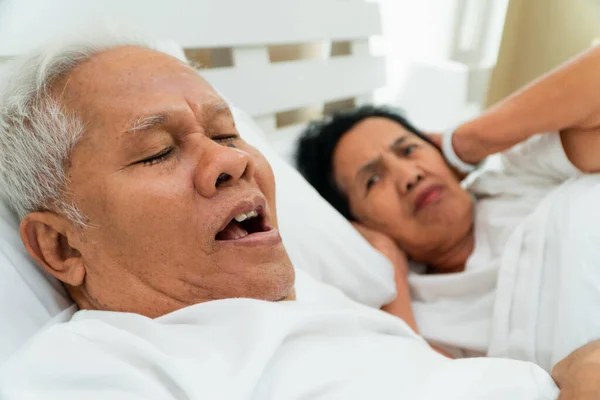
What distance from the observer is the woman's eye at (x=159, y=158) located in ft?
2.21

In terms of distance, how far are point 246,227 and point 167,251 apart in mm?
177

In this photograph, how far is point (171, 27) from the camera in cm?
118

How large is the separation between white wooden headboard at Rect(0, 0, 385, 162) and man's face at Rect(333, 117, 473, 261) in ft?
1.11

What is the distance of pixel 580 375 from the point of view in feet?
2.09

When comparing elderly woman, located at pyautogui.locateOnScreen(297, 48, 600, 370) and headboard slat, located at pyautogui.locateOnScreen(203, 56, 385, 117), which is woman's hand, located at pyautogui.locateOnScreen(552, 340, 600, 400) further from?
headboard slat, located at pyautogui.locateOnScreen(203, 56, 385, 117)

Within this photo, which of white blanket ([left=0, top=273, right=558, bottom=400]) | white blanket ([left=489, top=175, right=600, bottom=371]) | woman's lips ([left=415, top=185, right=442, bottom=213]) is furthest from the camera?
woman's lips ([left=415, top=185, right=442, bottom=213])

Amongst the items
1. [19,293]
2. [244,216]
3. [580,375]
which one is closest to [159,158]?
[244,216]

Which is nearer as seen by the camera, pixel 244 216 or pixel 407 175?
pixel 244 216

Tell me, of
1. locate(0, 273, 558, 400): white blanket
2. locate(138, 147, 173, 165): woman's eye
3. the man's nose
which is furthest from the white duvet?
locate(138, 147, 173, 165): woman's eye

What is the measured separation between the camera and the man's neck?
1.28 meters

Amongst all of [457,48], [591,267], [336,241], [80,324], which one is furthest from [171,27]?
[457,48]

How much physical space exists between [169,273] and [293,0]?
1.19 m

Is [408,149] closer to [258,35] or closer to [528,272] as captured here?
[528,272]

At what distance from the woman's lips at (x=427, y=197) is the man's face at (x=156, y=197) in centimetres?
60
